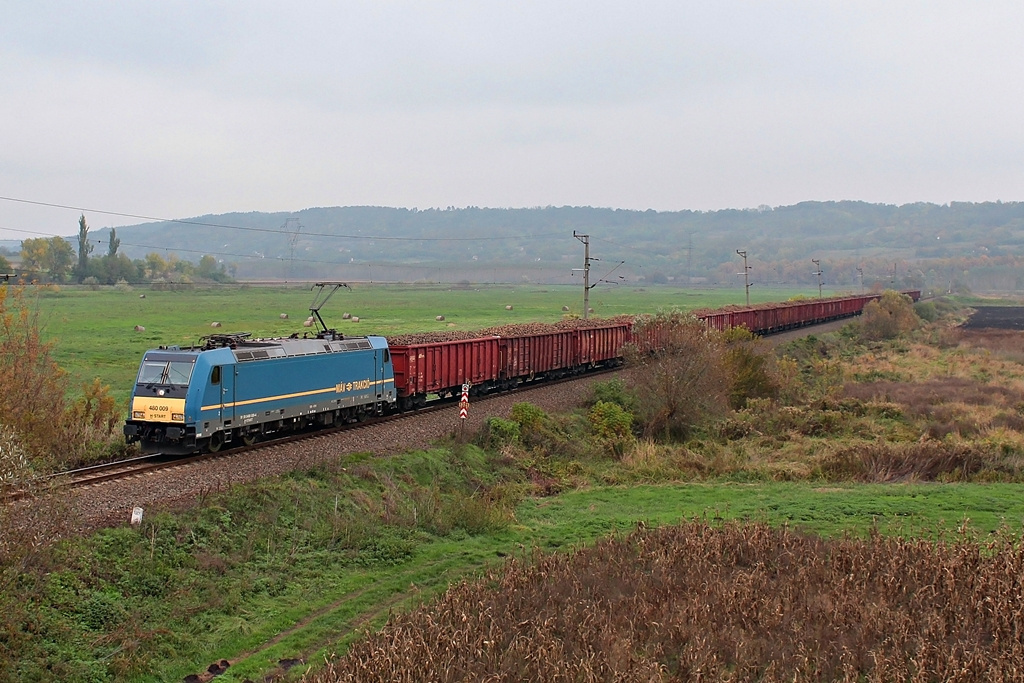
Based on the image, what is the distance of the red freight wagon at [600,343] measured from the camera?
46000 mm

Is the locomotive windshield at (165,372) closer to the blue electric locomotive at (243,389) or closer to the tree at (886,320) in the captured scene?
the blue electric locomotive at (243,389)

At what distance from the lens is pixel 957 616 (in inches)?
534

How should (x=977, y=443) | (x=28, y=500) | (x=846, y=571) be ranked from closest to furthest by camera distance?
(x=28, y=500) < (x=846, y=571) < (x=977, y=443)

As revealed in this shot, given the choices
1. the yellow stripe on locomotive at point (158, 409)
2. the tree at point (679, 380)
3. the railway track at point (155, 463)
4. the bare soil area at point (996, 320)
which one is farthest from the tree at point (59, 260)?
the bare soil area at point (996, 320)

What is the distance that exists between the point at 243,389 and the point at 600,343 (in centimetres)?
2617

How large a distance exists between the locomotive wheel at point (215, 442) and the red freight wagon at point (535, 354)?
17.0 m

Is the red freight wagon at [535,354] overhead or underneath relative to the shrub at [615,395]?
overhead

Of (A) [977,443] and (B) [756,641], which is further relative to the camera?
(A) [977,443]

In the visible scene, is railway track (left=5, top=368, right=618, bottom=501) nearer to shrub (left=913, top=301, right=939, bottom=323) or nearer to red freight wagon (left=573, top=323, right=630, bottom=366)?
red freight wagon (left=573, top=323, right=630, bottom=366)

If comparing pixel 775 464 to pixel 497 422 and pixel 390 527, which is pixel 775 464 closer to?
pixel 497 422

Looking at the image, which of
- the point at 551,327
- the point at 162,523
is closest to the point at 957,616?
the point at 162,523

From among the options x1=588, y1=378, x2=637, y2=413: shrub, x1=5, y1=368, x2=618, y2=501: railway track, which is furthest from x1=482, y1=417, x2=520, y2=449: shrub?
x1=588, y1=378, x2=637, y2=413: shrub

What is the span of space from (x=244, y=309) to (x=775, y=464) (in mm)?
89059

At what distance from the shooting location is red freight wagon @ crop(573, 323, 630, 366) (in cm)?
4600
